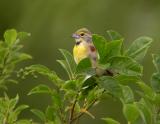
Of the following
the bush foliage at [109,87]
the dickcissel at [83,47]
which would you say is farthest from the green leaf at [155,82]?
the dickcissel at [83,47]

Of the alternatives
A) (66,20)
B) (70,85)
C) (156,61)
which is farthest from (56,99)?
(66,20)

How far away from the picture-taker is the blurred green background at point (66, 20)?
7.65 metres

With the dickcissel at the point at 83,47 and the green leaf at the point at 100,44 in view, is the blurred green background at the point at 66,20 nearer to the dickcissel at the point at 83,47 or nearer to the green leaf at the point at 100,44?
the dickcissel at the point at 83,47

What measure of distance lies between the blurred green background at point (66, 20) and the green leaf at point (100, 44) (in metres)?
5.39

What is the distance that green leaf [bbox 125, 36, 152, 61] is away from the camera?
210 cm

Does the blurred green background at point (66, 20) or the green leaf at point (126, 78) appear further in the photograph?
the blurred green background at point (66, 20)

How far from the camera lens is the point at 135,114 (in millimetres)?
2027

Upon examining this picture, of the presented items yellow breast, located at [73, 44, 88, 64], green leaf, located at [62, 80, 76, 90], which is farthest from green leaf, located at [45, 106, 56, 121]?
yellow breast, located at [73, 44, 88, 64]

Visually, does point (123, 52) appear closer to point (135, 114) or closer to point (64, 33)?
point (135, 114)

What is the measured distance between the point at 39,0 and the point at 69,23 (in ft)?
1.68

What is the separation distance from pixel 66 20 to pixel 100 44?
616 centimetres

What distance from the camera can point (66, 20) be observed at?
8.16 meters

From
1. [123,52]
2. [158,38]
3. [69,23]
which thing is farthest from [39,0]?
[123,52]

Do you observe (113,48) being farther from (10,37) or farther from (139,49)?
(10,37)
